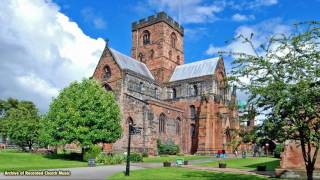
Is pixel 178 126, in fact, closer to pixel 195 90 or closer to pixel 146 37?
pixel 195 90

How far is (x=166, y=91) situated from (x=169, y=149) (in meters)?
15.7

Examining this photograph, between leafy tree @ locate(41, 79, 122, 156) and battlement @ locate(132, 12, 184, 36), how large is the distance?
104 ft

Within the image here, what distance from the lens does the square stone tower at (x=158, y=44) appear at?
72438 millimetres

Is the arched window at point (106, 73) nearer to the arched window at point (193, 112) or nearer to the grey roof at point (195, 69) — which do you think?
the grey roof at point (195, 69)

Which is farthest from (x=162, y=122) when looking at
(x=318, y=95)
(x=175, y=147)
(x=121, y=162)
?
(x=318, y=95)

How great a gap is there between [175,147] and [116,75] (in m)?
14.5

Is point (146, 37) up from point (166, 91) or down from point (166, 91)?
up

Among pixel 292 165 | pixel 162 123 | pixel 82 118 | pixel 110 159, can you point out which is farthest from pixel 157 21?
pixel 292 165

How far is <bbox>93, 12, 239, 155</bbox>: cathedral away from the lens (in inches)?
2207

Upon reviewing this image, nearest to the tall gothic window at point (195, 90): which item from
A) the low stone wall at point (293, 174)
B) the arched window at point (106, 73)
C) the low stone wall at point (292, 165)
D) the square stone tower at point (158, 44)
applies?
the square stone tower at point (158, 44)

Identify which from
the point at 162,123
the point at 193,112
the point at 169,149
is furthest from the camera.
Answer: the point at 193,112

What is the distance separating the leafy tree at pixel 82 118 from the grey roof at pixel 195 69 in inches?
1071

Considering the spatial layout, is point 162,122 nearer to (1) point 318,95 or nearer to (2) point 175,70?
(2) point 175,70

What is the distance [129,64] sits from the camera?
6606cm
